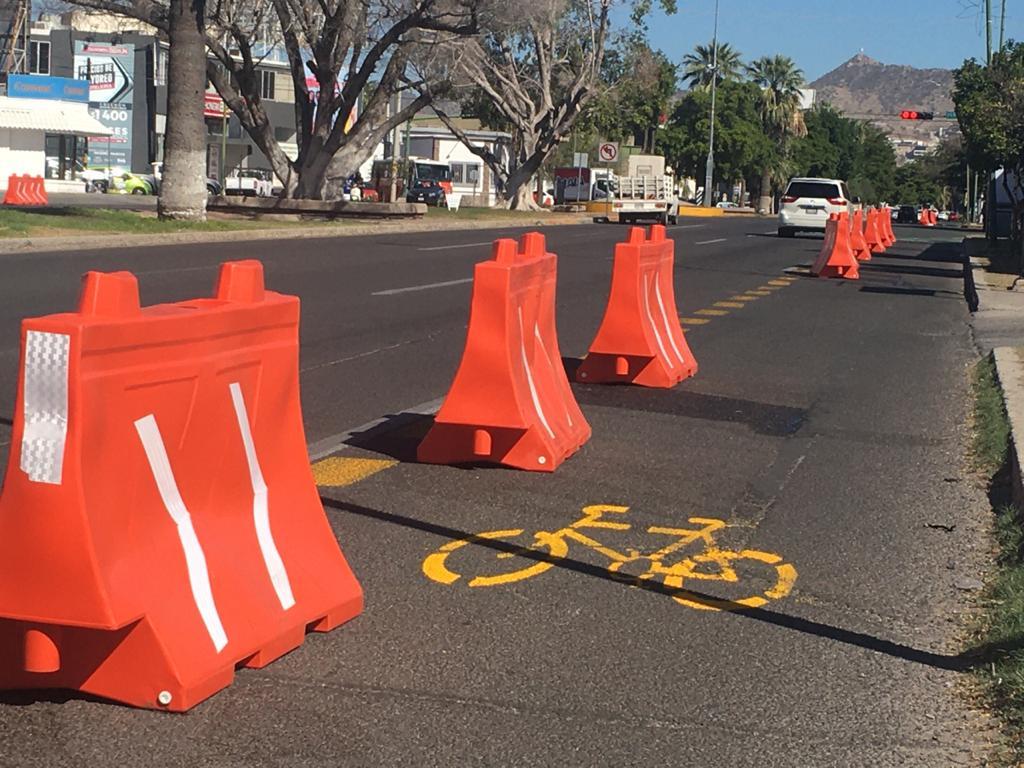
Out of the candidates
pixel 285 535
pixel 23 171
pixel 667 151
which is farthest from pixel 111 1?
pixel 667 151

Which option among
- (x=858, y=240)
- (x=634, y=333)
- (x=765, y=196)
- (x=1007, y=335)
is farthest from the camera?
(x=765, y=196)

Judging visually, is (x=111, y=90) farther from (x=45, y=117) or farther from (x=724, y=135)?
(x=724, y=135)

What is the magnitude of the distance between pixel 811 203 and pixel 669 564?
1390 inches

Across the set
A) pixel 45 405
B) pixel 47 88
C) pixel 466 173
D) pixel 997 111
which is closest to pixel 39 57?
pixel 47 88

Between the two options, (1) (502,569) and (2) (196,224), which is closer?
(1) (502,569)

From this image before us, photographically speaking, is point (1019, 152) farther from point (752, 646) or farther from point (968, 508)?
point (752, 646)

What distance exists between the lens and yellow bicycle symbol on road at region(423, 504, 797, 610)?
209 inches

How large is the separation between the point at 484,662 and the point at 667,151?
98.3 meters

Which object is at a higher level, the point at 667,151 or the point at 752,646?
the point at 667,151

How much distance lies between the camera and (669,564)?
5.66m

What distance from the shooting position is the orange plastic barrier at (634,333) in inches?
387

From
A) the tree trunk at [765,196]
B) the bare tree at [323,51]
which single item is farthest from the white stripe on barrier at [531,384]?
the tree trunk at [765,196]

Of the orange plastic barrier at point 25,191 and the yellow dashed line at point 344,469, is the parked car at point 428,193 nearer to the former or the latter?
the orange plastic barrier at point 25,191

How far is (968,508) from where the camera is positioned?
22.7 feet
